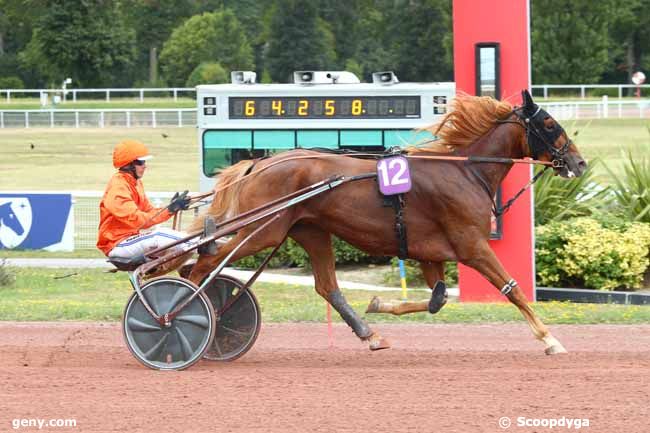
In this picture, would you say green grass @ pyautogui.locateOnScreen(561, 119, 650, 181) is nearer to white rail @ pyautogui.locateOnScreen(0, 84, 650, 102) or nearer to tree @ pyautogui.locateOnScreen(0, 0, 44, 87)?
white rail @ pyautogui.locateOnScreen(0, 84, 650, 102)

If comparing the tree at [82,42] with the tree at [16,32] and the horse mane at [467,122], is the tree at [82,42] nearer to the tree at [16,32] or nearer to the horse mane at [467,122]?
the tree at [16,32]

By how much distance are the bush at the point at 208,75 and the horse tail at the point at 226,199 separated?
1406 inches

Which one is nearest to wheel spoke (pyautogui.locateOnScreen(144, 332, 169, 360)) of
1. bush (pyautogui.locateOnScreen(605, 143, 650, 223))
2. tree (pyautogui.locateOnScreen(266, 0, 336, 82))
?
bush (pyautogui.locateOnScreen(605, 143, 650, 223))

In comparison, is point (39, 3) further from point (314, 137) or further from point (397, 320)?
point (397, 320)

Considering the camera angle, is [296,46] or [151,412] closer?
[151,412]

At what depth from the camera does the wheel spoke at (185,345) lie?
7543 mm

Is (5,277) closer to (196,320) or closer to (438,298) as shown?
(196,320)

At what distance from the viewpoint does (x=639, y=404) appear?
652 centimetres

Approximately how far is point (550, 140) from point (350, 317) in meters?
1.84

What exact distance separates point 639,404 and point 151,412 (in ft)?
8.90

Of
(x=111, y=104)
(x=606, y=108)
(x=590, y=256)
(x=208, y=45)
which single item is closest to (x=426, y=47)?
(x=208, y=45)

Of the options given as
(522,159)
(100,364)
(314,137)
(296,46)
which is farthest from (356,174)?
(296,46)

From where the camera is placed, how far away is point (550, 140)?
802cm

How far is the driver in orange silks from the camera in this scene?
7.63 m
